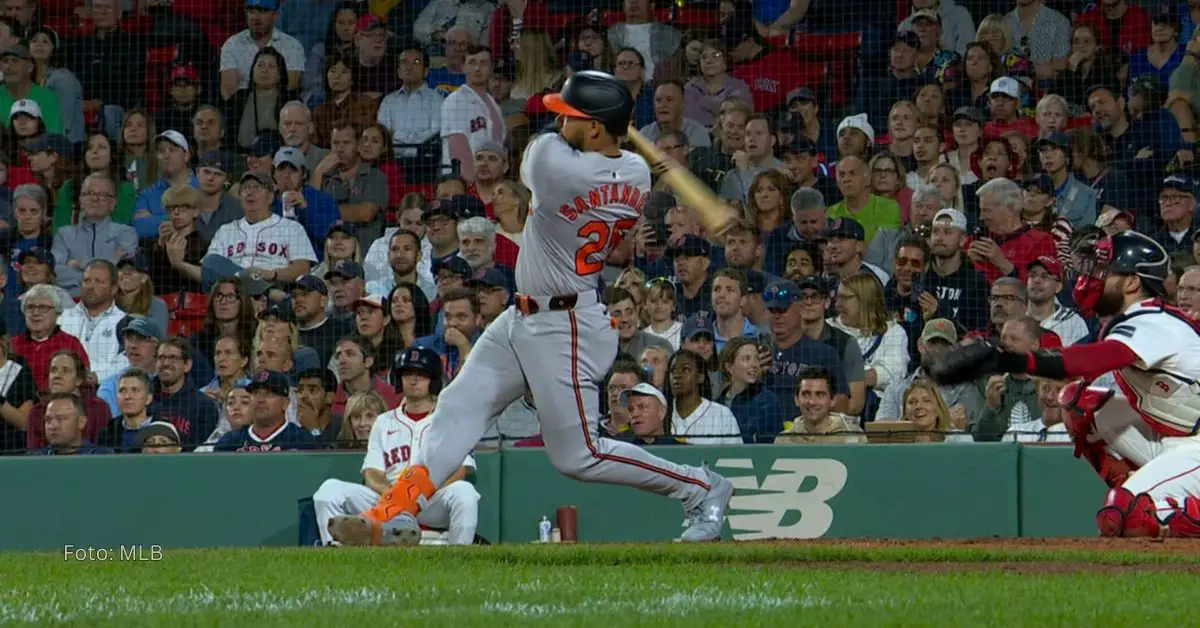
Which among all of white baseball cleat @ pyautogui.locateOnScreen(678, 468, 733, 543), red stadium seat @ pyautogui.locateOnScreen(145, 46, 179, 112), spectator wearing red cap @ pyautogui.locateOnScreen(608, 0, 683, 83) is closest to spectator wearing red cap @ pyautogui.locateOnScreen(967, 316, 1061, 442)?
white baseball cleat @ pyautogui.locateOnScreen(678, 468, 733, 543)

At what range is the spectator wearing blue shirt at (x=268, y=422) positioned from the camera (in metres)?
10.1

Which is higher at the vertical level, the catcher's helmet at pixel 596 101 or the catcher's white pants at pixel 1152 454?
the catcher's helmet at pixel 596 101

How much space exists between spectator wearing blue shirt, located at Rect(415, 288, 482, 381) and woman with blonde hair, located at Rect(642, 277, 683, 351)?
3.34 ft

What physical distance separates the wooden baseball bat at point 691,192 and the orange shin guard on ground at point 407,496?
1464mm

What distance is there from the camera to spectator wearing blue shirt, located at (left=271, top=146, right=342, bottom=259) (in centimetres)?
1275

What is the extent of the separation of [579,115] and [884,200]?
506cm

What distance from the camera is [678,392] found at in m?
10.1

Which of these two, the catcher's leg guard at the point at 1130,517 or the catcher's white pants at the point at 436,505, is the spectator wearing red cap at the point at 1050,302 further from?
the catcher's white pants at the point at 436,505

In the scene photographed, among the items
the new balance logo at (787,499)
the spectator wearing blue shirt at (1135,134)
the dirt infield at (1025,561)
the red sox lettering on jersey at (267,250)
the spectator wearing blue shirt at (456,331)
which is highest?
the spectator wearing blue shirt at (1135,134)

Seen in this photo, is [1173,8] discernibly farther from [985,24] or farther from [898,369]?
[898,369]

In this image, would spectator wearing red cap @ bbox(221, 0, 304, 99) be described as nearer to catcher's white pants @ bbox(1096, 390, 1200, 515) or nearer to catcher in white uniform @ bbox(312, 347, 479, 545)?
catcher in white uniform @ bbox(312, 347, 479, 545)

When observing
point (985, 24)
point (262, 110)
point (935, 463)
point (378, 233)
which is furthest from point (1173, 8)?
point (262, 110)

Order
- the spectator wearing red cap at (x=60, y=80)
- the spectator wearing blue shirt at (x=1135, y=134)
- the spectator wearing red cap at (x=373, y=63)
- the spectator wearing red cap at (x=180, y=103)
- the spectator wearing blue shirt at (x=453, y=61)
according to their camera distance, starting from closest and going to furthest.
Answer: the spectator wearing blue shirt at (x=1135, y=134) < the spectator wearing blue shirt at (x=453, y=61) < the spectator wearing red cap at (x=373, y=63) < the spectator wearing red cap at (x=180, y=103) < the spectator wearing red cap at (x=60, y=80)

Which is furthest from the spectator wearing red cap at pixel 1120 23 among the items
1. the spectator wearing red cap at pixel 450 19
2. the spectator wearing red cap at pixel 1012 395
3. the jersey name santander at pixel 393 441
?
the jersey name santander at pixel 393 441
